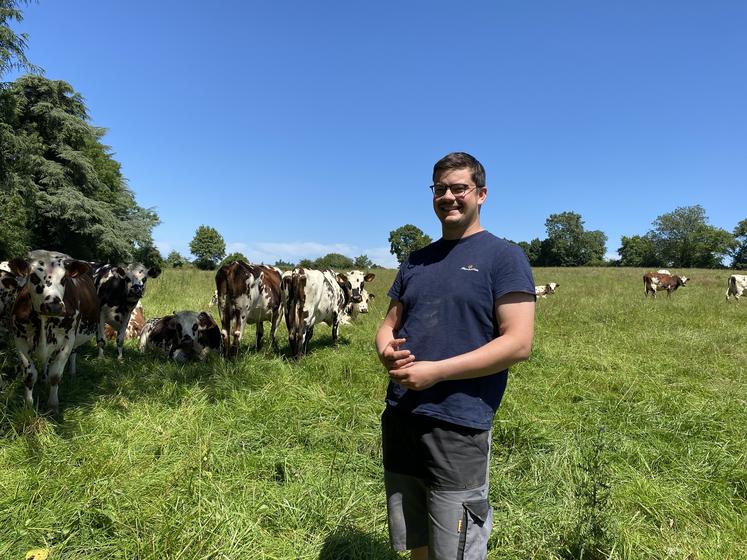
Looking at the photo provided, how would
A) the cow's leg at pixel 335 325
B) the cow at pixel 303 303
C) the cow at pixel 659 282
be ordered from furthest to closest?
the cow at pixel 659 282, the cow's leg at pixel 335 325, the cow at pixel 303 303

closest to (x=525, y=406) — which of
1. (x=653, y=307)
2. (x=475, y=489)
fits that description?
(x=475, y=489)

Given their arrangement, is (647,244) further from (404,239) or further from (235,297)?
(235,297)

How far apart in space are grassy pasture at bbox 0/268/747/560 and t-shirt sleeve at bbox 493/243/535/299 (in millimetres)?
1579

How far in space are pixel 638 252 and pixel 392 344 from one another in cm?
10147

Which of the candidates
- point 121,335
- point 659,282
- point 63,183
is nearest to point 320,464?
point 121,335

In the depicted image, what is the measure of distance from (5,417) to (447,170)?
4641mm

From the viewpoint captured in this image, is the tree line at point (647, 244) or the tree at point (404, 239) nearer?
the tree line at point (647, 244)

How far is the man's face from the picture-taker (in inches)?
76.0

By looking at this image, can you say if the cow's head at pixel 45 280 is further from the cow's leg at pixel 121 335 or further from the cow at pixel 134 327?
the cow at pixel 134 327

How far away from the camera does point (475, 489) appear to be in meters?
1.87

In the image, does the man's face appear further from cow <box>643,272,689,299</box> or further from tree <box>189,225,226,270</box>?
tree <box>189,225,226,270</box>

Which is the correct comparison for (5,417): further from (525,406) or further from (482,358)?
(525,406)

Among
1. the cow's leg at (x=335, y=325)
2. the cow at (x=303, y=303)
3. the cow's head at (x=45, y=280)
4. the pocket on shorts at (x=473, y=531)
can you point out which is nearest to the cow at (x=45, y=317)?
the cow's head at (x=45, y=280)

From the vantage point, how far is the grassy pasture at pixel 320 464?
8.86ft
